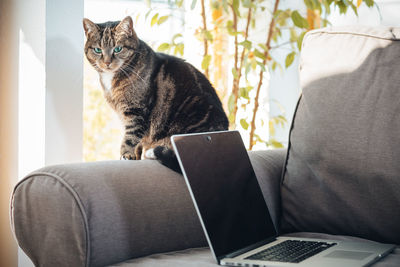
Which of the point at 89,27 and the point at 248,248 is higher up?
the point at 89,27

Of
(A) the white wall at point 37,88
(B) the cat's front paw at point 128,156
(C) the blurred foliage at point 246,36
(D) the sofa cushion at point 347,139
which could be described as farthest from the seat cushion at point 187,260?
(C) the blurred foliage at point 246,36

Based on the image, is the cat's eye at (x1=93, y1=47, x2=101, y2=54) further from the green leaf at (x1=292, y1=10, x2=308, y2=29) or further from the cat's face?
the green leaf at (x1=292, y1=10, x2=308, y2=29)

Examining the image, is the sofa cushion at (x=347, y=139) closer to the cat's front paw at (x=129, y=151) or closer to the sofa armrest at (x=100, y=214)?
the sofa armrest at (x=100, y=214)

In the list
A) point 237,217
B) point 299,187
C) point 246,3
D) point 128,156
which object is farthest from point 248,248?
point 246,3

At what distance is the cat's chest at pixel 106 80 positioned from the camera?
1.44m

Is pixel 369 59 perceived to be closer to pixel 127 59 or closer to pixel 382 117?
pixel 382 117

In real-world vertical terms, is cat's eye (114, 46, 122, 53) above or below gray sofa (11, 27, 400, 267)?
above

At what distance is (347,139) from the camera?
112cm

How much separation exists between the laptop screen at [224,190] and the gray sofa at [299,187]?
72 millimetres

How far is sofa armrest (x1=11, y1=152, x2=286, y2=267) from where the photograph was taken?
872 mm

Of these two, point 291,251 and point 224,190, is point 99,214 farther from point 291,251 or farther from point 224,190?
point 291,251

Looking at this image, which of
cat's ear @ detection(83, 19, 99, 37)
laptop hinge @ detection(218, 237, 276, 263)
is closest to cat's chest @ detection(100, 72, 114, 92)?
cat's ear @ detection(83, 19, 99, 37)

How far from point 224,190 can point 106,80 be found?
630 millimetres

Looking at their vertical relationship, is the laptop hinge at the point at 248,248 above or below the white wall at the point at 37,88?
below
